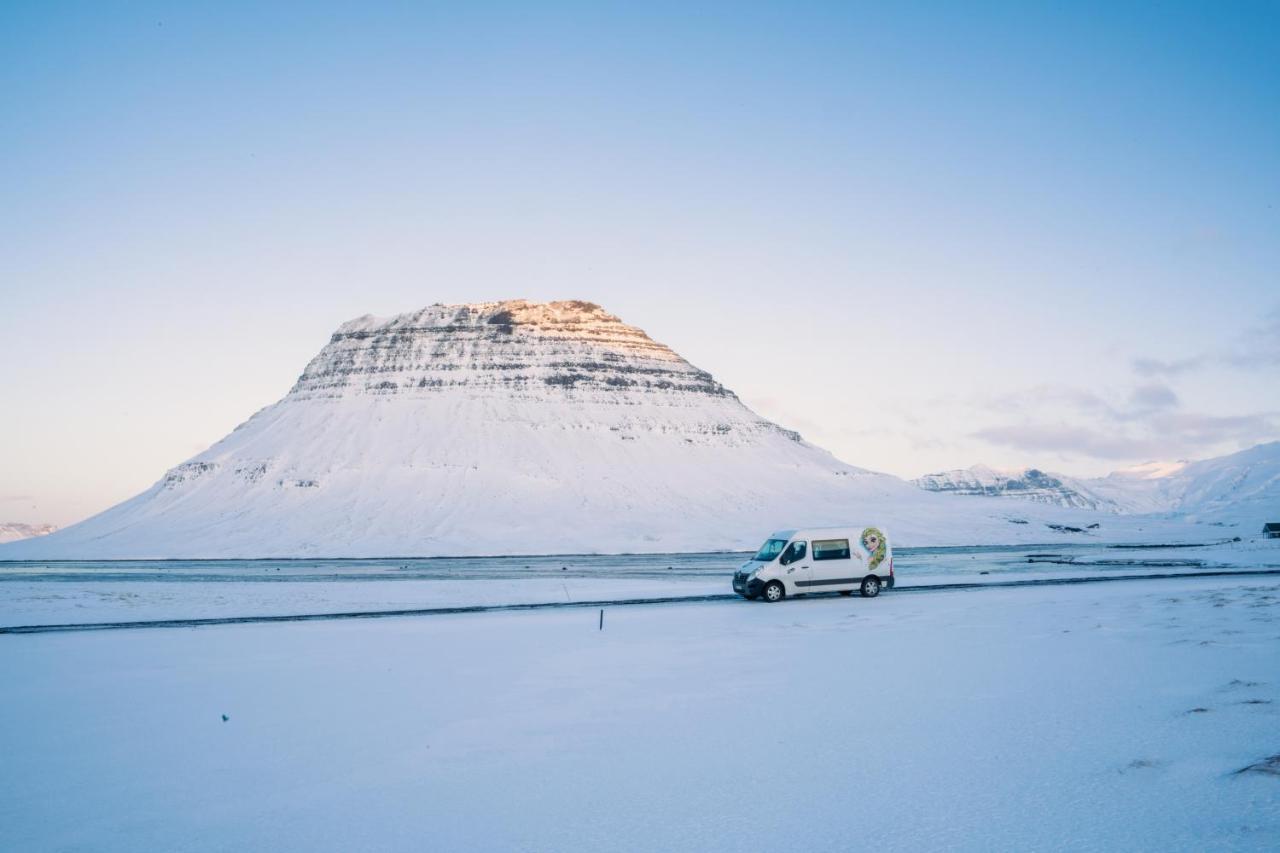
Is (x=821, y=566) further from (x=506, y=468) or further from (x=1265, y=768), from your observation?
(x=506, y=468)

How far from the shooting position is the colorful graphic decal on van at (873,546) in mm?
25141

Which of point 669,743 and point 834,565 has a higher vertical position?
point 834,565

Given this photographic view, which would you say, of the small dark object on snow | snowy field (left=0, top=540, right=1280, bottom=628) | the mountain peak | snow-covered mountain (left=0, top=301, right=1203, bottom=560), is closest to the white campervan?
snowy field (left=0, top=540, right=1280, bottom=628)

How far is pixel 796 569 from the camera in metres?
24.7

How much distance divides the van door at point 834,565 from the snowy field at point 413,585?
4463mm

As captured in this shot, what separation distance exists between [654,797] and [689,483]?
11301cm

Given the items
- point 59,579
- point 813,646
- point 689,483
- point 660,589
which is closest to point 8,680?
point 813,646

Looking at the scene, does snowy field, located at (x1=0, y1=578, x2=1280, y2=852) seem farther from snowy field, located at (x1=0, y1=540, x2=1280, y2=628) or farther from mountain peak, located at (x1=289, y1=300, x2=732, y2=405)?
mountain peak, located at (x1=289, y1=300, x2=732, y2=405)

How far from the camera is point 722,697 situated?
36.9 feet

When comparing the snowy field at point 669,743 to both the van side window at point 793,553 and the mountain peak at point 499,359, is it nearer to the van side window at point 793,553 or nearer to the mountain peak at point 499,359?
the van side window at point 793,553

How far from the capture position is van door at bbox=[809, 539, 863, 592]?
24.8 meters

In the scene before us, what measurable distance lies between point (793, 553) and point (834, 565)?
125 cm

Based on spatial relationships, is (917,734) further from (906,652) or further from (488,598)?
(488,598)

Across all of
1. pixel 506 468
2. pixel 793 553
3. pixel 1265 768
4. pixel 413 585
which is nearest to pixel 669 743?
pixel 1265 768
